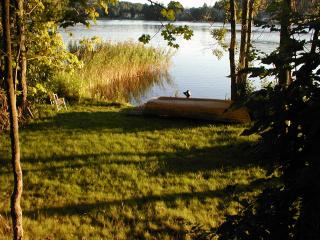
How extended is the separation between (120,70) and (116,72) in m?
0.66

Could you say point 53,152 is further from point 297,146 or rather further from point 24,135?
point 297,146

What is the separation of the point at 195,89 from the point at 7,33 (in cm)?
2163

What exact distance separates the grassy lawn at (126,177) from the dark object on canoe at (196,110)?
14.7 inches

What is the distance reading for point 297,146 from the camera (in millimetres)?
2729

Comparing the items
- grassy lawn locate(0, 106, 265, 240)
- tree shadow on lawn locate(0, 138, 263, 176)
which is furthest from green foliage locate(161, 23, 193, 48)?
tree shadow on lawn locate(0, 138, 263, 176)

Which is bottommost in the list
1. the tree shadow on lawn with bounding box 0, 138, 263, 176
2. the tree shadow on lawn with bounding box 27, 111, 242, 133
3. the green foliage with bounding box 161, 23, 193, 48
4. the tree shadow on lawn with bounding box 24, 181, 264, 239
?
the tree shadow on lawn with bounding box 24, 181, 264, 239

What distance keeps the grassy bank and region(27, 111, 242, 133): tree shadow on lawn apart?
3.21 meters

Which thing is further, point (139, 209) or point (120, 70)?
point (120, 70)

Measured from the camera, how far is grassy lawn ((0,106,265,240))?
21.3 ft

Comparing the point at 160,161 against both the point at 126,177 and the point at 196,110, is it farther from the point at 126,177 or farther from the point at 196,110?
the point at 196,110

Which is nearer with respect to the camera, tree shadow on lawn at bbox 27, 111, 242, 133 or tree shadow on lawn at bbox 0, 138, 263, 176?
tree shadow on lawn at bbox 0, 138, 263, 176

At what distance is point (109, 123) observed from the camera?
13.0 meters

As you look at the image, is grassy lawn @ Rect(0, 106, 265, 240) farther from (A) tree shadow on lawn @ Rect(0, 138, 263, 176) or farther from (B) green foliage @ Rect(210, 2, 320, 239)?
(B) green foliage @ Rect(210, 2, 320, 239)

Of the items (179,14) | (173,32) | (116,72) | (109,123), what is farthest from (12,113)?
(179,14)
